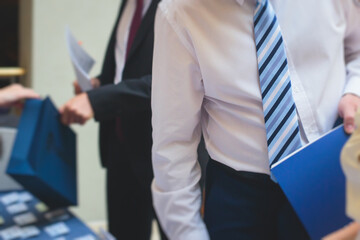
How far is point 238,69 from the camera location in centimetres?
74

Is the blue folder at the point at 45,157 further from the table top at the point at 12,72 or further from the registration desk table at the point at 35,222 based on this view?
the table top at the point at 12,72

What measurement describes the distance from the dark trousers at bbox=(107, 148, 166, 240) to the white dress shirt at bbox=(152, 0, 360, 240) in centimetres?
62

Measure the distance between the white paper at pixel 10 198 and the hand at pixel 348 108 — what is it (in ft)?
3.18

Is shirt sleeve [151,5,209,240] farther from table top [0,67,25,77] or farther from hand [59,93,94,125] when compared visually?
table top [0,67,25,77]

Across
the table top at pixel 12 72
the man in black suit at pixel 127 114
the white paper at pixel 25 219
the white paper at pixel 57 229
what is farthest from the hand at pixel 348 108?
the table top at pixel 12 72

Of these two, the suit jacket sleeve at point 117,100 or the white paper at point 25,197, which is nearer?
the suit jacket sleeve at point 117,100

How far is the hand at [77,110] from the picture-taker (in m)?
1.16

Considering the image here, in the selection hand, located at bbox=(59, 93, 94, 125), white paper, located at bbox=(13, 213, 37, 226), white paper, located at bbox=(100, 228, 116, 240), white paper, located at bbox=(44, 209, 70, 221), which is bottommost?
white paper, located at bbox=(13, 213, 37, 226)

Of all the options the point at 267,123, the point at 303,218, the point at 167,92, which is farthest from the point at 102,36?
the point at 303,218

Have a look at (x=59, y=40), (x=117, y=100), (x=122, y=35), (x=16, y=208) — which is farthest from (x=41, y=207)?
(x=59, y=40)

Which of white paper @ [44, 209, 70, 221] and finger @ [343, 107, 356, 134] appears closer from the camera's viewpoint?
finger @ [343, 107, 356, 134]

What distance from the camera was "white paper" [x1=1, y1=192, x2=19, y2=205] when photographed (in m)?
1.22

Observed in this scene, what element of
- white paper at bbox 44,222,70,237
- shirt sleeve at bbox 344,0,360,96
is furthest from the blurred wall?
shirt sleeve at bbox 344,0,360,96

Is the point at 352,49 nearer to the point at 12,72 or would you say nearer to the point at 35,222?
the point at 35,222
